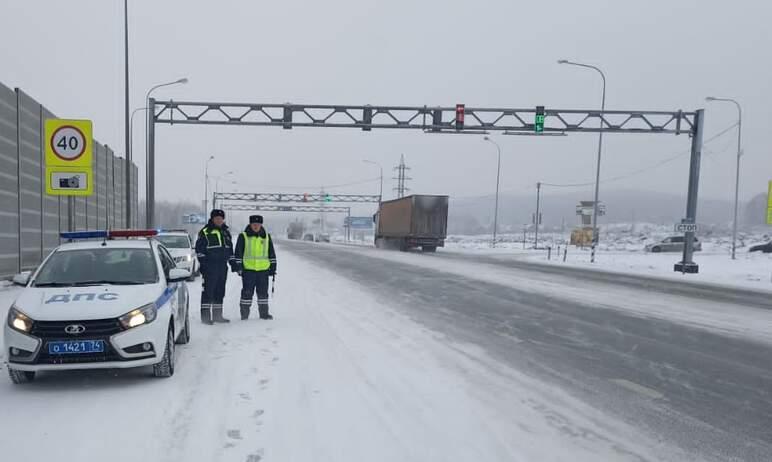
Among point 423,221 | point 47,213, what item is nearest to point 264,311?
point 47,213

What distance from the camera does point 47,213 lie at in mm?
14773

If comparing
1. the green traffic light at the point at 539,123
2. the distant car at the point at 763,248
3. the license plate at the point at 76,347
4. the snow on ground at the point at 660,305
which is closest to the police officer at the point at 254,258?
the license plate at the point at 76,347

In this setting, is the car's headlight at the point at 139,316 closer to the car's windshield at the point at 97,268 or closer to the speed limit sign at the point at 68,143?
the car's windshield at the point at 97,268

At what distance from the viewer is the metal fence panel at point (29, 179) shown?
13.1 m

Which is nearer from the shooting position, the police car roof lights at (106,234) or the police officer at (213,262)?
the police car roof lights at (106,234)

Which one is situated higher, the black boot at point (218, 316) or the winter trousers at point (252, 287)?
the winter trousers at point (252, 287)

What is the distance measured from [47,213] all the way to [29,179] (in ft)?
5.00

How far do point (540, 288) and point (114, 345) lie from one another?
1241cm

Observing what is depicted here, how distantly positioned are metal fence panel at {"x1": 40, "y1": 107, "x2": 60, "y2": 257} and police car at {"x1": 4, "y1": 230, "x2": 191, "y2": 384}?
9691 mm

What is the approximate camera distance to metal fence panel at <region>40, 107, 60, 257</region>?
14378mm

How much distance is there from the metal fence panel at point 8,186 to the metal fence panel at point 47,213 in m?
1.59

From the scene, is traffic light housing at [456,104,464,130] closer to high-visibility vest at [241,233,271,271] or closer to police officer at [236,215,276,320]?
police officer at [236,215,276,320]

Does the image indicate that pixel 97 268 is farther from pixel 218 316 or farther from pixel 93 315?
pixel 218 316

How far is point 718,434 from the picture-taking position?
4.43 meters
